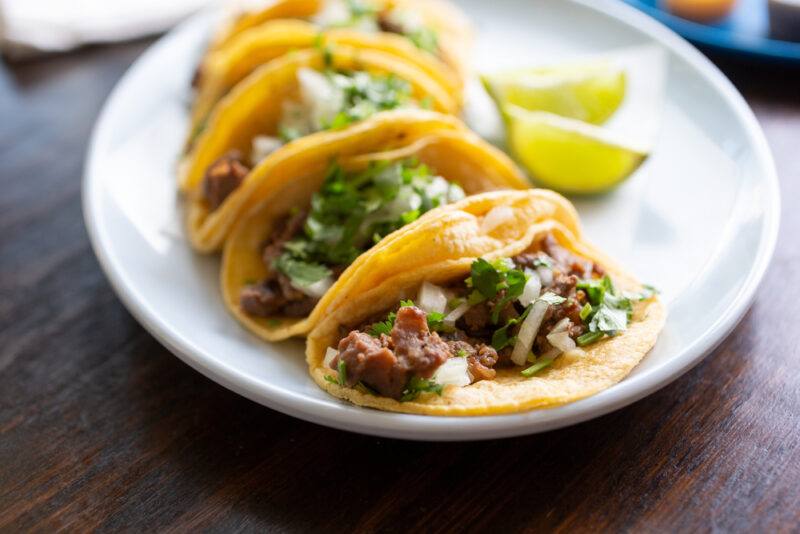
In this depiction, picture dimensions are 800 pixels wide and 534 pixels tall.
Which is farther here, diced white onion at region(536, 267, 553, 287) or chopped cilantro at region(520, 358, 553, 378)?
diced white onion at region(536, 267, 553, 287)

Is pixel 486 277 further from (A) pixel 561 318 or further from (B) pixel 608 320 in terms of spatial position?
(B) pixel 608 320

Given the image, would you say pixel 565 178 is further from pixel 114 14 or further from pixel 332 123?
pixel 114 14

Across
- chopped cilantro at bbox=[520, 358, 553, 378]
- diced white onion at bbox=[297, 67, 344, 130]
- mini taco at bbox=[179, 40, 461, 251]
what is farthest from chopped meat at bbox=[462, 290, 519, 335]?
diced white onion at bbox=[297, 67, 344, 130]

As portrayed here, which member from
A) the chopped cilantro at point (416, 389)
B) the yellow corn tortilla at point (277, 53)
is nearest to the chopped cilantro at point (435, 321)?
the chopped cilantro at point (416, 389)

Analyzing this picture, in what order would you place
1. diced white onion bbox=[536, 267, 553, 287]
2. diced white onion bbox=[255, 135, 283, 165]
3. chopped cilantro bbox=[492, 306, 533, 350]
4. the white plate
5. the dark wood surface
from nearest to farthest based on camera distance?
the dark wood surface < the white plate < chopped cilantro bbox=[492, 306, 533, 350] < diced white onion bbox=[536, 267, 553, 287] < diced white onion bbox=[255, 135, 283, 165]

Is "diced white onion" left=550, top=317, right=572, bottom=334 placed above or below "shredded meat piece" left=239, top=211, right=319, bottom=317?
above

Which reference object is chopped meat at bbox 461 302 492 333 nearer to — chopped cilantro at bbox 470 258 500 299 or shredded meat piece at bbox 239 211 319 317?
chopped cilantro at bbox 470 258 500 299

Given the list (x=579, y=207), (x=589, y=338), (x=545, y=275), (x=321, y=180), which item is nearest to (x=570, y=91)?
(x=579, y=207)
